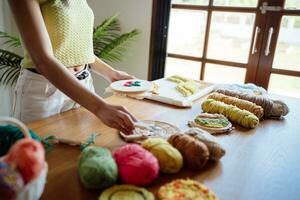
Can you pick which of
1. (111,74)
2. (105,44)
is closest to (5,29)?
(105,44)

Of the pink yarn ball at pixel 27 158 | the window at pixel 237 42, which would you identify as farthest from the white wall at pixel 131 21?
the pink yarn ball at pixel 27 158

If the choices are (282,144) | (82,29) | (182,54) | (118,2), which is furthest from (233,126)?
(118,2)

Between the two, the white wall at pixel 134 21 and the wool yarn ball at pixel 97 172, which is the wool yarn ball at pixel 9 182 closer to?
the wool yarn ball at pixel 97 172

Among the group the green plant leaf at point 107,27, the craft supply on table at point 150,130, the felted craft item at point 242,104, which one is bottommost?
the craft supply on table at point 150,130

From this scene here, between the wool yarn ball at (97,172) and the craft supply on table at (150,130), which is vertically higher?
the wool yarn ball at (97,172)

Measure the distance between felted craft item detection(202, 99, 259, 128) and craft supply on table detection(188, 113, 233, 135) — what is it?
1.2 inches

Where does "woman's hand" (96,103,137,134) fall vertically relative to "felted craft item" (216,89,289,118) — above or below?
above

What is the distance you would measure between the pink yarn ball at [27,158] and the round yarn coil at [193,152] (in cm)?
34

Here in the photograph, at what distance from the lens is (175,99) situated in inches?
43.8

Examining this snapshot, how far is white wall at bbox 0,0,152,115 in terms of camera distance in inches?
82.1

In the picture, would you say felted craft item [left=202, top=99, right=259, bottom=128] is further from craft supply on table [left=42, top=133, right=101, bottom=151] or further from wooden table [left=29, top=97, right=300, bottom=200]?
craft supply on table [left=42, top=133, right=101, bottom=151]

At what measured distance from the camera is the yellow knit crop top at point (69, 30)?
954 millimetres

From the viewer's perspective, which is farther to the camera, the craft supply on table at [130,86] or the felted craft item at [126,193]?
the craft supply on table at [130,86]

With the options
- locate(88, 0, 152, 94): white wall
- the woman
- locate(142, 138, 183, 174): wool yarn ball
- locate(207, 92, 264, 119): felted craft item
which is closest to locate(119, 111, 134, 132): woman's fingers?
the woman
